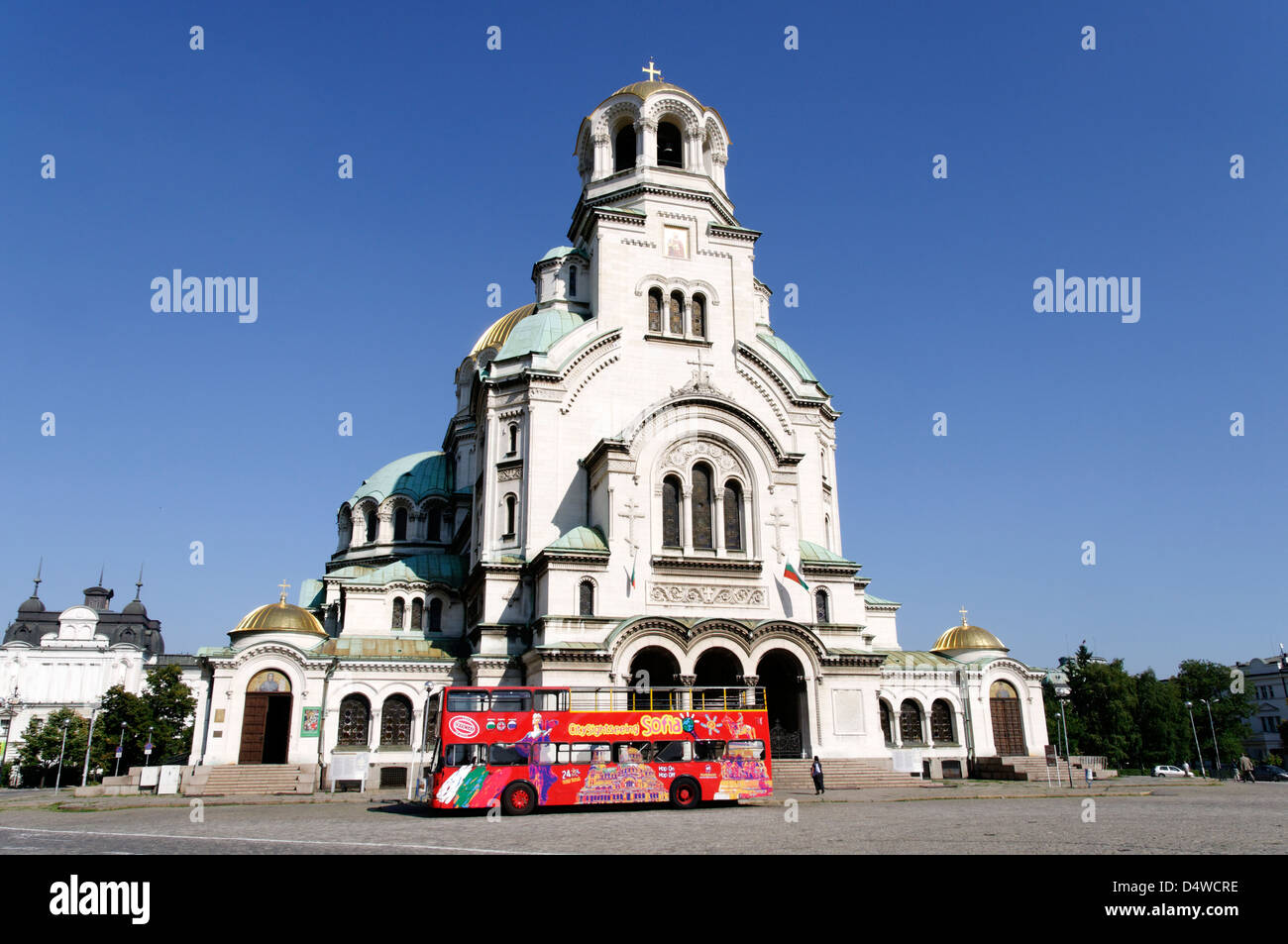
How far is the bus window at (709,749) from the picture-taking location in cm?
2544

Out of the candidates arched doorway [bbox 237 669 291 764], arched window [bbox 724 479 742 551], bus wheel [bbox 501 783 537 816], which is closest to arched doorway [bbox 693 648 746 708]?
arched window [bbox 724 479 742 551]

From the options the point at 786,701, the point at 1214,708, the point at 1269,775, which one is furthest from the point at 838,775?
the point at 1214,708

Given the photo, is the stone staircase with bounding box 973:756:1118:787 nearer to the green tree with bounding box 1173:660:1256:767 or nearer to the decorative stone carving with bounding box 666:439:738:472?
the decorative stone carving with bounding box 666:439:738:472

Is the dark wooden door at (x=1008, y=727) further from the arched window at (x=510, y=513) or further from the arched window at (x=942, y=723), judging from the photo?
the arched window at (x=510, y=513)

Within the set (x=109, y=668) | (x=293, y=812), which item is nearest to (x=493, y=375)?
(x=293, y=812)

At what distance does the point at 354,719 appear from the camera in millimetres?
36938

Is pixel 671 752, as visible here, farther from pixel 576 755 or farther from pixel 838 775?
pixel 838 775

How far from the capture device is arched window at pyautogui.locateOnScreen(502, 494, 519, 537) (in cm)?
3862

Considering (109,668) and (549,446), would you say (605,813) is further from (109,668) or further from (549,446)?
(109,668)

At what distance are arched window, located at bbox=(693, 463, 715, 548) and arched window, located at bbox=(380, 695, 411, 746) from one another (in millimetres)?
13768

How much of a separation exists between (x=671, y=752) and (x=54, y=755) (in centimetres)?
5579

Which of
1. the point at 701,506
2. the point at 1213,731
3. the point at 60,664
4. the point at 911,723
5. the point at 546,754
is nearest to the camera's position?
the point at 546,754

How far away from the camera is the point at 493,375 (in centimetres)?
4075
